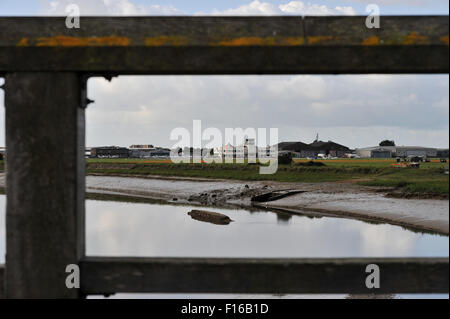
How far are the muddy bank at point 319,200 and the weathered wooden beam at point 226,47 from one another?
9729mm

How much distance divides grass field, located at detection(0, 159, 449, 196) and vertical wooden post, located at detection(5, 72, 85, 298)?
1527 centimetres

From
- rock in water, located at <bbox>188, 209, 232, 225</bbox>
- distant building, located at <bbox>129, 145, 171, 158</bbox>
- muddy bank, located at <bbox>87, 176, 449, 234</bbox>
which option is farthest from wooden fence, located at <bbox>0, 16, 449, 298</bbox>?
distant building, located at <bbox>129, 145, 171, 158</bbox>

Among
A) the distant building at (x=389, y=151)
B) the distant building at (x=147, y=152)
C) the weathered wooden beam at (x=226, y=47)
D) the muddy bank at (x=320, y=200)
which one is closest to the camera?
the weathered wooden beam at (x=226, y=47)

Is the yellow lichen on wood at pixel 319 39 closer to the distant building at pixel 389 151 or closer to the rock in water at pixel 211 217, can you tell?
the rock in water at pixel 211 217

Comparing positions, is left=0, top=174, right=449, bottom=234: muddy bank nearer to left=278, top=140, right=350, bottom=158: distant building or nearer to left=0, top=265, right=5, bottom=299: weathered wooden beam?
left=0, top=265, right=5, bottom=299: weathered wooden beam

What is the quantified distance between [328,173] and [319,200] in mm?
10432

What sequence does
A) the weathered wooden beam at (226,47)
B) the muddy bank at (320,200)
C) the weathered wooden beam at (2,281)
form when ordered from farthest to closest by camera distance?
the muddy bank at (320,200)
the weathered wooden beam at (2,281)
the weathered wooden beam at (226,47)

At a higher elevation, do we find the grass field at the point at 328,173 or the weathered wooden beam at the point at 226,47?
the weathered wooden beam at the point at 226,47

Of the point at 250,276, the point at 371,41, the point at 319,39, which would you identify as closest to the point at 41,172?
the point at 250,276

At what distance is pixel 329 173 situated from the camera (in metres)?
33.2

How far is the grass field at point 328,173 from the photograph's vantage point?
22.0 m

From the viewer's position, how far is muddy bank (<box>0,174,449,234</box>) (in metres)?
17.1

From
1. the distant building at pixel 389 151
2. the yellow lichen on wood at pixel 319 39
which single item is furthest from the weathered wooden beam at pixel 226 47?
the distant building at pixel 389 151

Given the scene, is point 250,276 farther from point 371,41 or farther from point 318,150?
point 318,150
